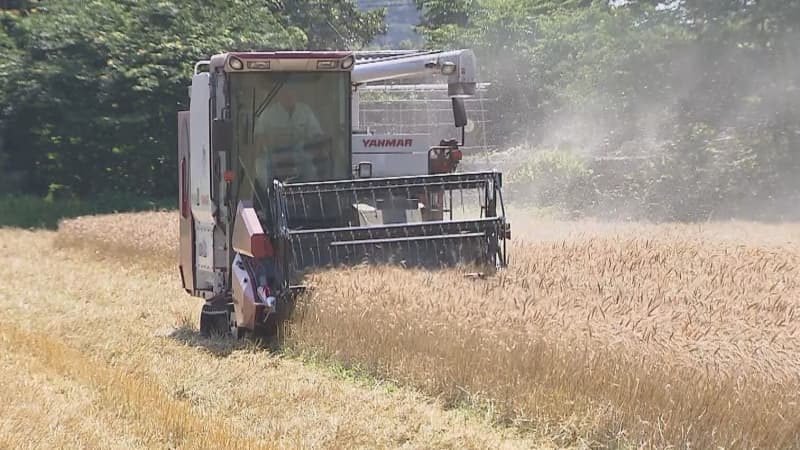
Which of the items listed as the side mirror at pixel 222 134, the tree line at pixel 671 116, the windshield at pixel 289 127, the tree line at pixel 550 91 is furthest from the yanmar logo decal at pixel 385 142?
the tree line at pixel 550 91

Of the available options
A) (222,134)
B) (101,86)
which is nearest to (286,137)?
(222,134)

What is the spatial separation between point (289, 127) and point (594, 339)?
175 inches

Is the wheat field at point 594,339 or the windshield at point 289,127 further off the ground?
the windshield at point 289,127

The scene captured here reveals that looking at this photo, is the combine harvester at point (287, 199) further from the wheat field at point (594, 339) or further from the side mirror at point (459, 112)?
the side mirror at point (459, 112)

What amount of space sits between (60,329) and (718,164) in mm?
12812

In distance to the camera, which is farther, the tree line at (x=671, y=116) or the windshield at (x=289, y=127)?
the tree line at (x=671, y=116)

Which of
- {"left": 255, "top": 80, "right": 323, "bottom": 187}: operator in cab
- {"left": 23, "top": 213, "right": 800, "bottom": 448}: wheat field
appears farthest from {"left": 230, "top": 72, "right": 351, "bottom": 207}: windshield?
{"left": 23, "top": 213, "right": 800, "bottom": 448}: wheat field

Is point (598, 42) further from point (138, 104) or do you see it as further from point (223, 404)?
point (223, 404)

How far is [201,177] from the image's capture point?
10508 millimetres

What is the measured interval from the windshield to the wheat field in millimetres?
1457

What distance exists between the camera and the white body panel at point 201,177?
10.3 metres

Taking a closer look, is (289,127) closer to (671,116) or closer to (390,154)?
(390,154)

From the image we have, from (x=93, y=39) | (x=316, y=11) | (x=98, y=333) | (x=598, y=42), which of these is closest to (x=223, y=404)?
(x=98, y=333)

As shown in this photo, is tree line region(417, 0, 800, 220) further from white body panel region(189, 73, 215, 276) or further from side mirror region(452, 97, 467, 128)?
white body panel region(189, 73, 215, 276)
